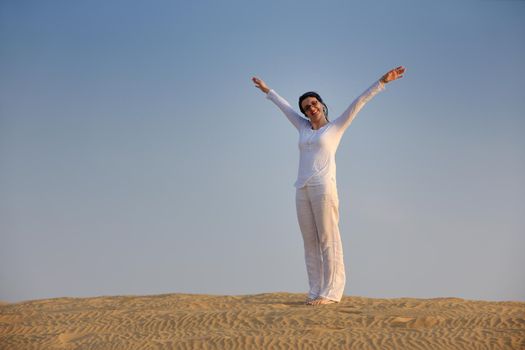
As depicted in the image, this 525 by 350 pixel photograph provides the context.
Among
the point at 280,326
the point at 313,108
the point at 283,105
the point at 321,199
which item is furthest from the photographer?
the point at 283,105

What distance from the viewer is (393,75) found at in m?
8.47

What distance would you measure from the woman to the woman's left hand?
2 centimetres

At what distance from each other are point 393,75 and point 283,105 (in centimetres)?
198

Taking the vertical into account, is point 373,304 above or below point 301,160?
below

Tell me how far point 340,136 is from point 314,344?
3.37 meters

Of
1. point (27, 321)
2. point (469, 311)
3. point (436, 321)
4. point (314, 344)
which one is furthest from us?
point (27, 321)

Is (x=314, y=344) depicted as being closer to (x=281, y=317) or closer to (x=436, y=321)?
(x=281, y=317)

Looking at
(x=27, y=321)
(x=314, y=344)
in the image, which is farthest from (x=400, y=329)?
(x=27, y=321)

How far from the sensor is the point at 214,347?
279 inches

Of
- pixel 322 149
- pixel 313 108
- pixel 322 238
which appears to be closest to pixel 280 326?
pixel 322 238

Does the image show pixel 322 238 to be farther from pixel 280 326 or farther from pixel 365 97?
pixel 365 97

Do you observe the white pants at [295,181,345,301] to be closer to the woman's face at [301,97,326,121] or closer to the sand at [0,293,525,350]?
the sand at [0,293,525,350]

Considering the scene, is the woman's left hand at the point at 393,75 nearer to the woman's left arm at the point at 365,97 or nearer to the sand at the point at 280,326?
the woman's left arm at the point at 365,97

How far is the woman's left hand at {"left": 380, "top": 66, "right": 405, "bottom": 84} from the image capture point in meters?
8.45
